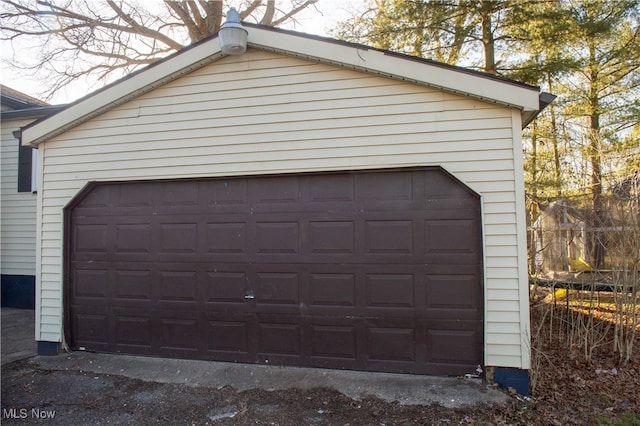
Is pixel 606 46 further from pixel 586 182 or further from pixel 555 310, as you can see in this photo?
pixel 555 310

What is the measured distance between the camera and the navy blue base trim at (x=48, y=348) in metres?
5.68

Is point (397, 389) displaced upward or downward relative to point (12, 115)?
downward

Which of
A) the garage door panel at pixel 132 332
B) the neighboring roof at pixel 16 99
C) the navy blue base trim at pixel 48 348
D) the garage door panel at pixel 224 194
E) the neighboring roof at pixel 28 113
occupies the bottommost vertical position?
the navy blue base trim at pixel 48 348

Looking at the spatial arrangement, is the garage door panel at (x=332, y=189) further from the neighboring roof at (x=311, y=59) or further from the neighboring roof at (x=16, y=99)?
the neighboring roof at (x=16, y=99)

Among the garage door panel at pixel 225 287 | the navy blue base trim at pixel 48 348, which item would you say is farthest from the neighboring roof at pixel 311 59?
the navy blue base trim at pixel 48 348

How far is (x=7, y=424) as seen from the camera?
12.4 feet

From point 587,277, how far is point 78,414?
6893 millimetres

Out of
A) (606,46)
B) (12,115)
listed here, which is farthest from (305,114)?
(606,46)

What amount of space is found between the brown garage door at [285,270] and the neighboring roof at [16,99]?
6621mm

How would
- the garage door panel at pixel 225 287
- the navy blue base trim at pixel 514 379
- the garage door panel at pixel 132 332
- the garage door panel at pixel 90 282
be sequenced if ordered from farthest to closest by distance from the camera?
1. the garage door panel at pixel 90 282
2. the garage door panel at pixel 132 332
3. the garage door panel at pixel 225 287
4. the navy blue base trim at pixel 514 379

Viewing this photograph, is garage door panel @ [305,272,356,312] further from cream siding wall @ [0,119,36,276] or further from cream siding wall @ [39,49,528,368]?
cream siding wall @ [0,119,36,276]

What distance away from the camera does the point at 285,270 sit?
5.02 m

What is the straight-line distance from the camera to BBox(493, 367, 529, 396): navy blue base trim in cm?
420

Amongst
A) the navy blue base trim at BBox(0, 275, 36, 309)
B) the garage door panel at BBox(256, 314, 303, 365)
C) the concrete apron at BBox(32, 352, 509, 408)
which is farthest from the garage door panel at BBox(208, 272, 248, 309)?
the navy blue base trim at BBox(0, 275, 36, 309)
